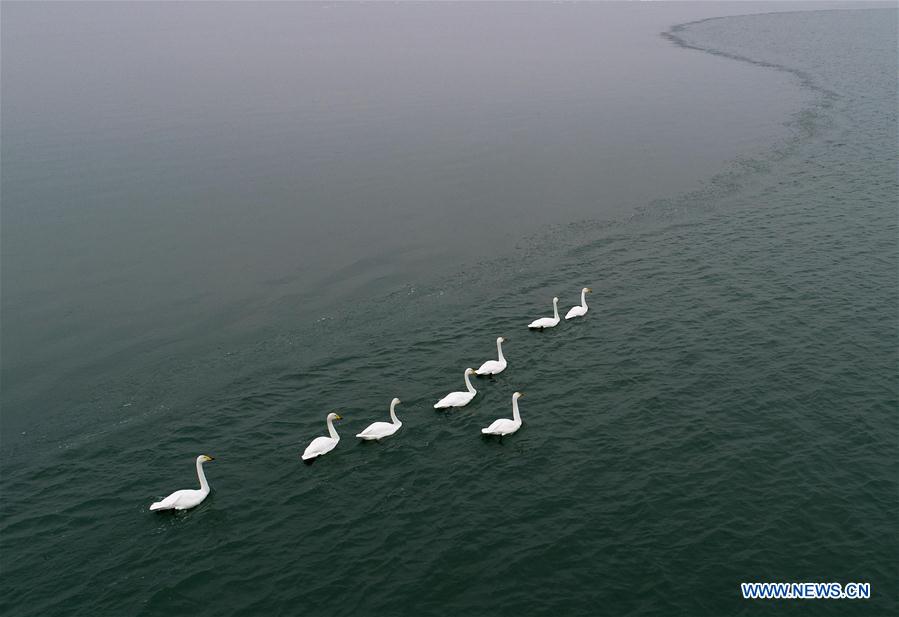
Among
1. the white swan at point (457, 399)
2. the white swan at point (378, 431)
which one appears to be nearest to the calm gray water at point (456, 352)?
the white swan at point (378, 431)

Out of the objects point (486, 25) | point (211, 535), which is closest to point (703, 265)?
point (211, 535)

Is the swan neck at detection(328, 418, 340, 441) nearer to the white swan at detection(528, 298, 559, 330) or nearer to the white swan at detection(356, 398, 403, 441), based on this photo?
the white swan at detection(356, 398, 403, 441)

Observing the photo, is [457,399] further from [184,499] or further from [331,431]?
[184,499]

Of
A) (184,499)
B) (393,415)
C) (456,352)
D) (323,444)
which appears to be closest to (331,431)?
(323,444)

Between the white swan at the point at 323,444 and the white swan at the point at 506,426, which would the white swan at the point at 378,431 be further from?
the white swan at the point at 506,426

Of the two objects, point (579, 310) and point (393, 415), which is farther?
point (579, 310)

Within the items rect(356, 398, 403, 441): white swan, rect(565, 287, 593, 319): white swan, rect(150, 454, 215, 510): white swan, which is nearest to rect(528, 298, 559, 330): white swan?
rect(565, 287, 593, 319): white swan
